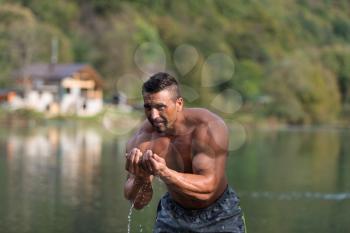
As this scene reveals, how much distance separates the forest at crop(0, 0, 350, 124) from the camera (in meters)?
71.1

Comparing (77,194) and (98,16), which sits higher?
(98,16)

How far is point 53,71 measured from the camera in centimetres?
6562

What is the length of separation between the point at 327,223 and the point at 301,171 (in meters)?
12.5

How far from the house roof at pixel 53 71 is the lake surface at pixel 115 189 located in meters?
27.3

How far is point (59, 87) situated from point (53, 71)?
1385 mm

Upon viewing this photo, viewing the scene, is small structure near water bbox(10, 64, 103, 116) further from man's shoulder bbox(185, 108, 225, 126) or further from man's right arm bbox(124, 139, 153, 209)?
man's shoulder bbox(185, 108, 225, 126)

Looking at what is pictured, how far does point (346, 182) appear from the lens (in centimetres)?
2444

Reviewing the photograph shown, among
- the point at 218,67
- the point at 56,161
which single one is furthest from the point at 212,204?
the point at 56,161

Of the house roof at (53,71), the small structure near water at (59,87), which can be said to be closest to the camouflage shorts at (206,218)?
the small structure near water at (59,87)

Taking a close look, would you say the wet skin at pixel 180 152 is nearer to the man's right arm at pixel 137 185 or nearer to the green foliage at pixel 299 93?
the man's right arm at pixel 137 185

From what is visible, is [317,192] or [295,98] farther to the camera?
[295,98]

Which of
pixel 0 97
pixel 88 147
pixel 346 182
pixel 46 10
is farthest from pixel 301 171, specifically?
pixel 46 10

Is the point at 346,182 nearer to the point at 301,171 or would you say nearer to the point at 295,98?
the point at 301,171

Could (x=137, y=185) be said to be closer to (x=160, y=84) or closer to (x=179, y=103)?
(x=179, y=103)
